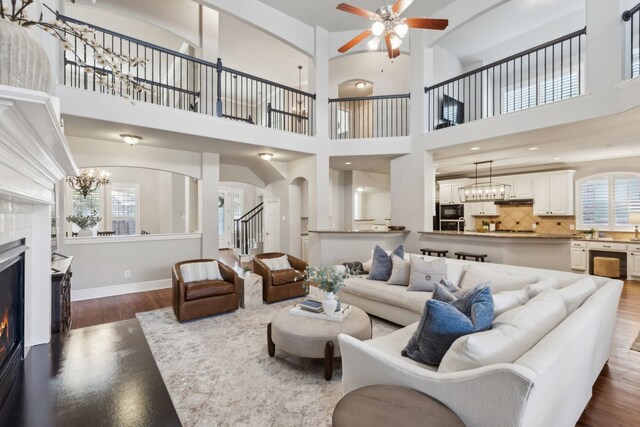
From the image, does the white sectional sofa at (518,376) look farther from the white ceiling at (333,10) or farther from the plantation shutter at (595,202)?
the plantation shutter at (595,202)

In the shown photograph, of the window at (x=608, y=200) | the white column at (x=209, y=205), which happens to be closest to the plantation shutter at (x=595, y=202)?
the window at (x=608, y=200)

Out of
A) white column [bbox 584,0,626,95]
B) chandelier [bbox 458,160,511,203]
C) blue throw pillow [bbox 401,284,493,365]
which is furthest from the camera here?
chandelier [bbox 458,160,511,203]

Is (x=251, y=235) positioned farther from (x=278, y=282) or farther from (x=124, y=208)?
(x=278, y=282)

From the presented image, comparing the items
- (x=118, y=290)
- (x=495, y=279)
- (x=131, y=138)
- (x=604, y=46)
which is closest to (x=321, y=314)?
(x=495, y=279)

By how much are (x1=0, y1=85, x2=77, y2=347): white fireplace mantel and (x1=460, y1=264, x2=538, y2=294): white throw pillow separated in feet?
12.0

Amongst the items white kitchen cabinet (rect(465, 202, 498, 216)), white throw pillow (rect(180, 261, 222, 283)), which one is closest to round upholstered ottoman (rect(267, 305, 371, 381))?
white throw pillow (rect(180, 261, 222, 283))

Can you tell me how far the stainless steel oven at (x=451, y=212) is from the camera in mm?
8812

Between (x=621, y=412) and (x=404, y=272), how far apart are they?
2.13m

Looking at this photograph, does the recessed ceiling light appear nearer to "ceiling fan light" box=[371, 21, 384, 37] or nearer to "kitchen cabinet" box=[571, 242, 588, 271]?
"ceiling fan light" box=[371, 21, 384, 37]

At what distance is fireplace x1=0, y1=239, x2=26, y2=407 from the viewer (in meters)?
1.93

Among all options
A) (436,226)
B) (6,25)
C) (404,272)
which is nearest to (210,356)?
(404,272)

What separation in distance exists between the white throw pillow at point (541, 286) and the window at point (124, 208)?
33.6 ft

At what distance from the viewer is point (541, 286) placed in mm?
2604

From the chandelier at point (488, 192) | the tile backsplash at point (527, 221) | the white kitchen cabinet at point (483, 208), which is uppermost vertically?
the chandelier at point (488, 192)
